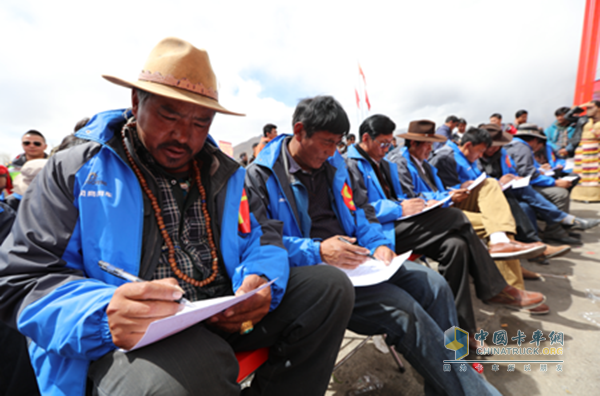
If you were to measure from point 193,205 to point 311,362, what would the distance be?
92 cm

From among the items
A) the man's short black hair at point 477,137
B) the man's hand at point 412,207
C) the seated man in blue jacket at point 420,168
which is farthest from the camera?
the man's short black hair at point 477,137

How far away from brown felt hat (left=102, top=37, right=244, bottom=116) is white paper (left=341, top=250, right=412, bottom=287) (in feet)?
3.74

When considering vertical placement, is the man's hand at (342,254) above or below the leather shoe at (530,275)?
above

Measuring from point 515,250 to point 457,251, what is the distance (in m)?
0.79

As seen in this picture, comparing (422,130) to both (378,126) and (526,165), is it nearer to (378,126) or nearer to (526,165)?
(378,126)

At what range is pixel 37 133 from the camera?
4.93 metres

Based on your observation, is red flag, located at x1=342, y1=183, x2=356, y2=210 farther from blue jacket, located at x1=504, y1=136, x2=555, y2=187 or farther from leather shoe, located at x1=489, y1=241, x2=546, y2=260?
blue jacket, located at x1=504, y1=136, x2=555, y2=187

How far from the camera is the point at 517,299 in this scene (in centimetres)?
243

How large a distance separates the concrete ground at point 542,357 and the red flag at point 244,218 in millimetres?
1301

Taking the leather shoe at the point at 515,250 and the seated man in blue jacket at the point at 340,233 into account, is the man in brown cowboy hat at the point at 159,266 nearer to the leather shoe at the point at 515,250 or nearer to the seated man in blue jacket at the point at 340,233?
the seated man in blue jacket at the point at 340,233

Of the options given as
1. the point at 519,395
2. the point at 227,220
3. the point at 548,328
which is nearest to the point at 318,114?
the point at 227,220

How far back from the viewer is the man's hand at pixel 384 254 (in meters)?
1.87

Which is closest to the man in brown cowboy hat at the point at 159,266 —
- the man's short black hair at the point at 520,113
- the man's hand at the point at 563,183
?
the man's hand at the point at 563,183

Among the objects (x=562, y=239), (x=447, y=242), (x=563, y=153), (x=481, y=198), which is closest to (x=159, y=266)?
(x=447, y=242)
